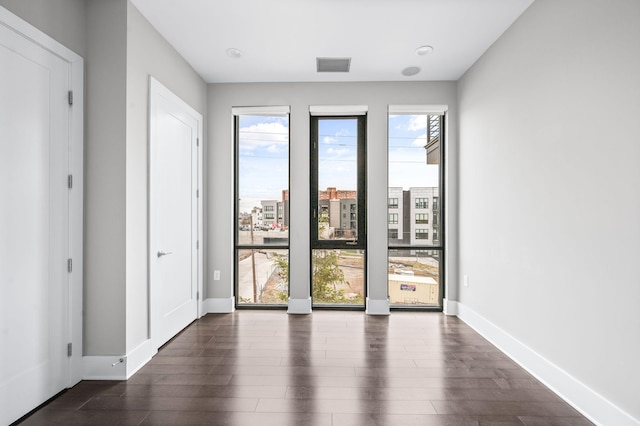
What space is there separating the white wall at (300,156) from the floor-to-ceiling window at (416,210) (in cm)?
18

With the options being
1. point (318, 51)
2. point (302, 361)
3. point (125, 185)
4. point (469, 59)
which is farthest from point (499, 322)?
point (125, 185)

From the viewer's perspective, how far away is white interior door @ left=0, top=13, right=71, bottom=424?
191 centimetres

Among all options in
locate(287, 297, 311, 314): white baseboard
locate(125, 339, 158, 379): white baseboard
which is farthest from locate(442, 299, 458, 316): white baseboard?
locate(125, 339, 158, 379): white baseboard

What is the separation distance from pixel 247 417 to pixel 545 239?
2.32 m

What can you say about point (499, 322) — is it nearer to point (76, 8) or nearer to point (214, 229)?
point (214, 229)

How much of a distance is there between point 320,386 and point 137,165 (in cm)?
214

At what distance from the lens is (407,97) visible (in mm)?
4078

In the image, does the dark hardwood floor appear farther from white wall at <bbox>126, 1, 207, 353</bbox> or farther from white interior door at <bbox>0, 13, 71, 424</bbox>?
white wall at <bbox>126, 1, 207, 353</bbox>

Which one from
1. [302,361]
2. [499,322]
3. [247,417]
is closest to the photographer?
[247,417]

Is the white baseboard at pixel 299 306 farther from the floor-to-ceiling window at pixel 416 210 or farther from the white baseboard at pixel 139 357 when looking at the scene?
the white baseboard at pixel 139 357

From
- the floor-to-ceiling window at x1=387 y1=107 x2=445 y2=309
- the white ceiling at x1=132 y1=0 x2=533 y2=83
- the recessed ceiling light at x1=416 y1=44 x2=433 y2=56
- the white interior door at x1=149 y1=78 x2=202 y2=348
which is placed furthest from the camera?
the floor-to-ceiling window at x1=387 y1=107 x2=445 y2=309

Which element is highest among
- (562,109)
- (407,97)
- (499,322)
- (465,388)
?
(407,97)

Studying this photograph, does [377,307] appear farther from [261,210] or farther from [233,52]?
[233,52]

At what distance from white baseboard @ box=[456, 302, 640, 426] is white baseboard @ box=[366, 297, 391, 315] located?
1074 mm
